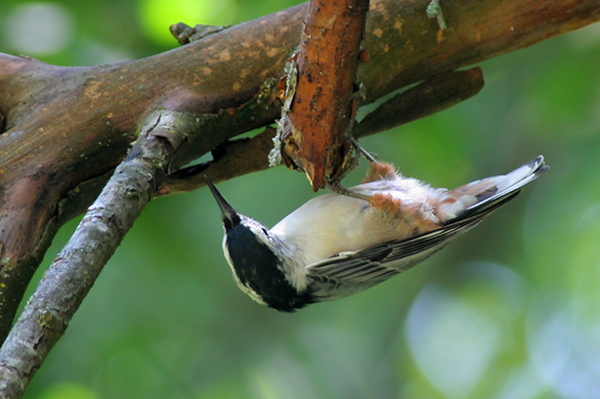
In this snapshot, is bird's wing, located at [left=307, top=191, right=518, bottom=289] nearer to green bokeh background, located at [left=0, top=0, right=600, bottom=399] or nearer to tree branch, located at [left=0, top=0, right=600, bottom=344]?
tree branch, located at [left=0, top=0, right=600, bottom=344]

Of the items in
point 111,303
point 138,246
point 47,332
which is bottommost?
point 111,303

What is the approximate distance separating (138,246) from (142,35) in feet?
3.86

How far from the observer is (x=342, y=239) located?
2.35m

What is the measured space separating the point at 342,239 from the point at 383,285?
1.88m

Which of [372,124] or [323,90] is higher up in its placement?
[323,90]

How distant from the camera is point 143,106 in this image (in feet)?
6.51

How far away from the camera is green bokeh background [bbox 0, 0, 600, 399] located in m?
3.40

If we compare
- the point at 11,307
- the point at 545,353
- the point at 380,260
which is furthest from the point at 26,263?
the point at 545,353

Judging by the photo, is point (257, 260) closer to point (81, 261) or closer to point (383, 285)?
point (81, 261)

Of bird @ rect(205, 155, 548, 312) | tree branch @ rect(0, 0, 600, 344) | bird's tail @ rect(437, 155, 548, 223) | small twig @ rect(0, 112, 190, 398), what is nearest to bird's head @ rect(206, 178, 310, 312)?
bird @ rect(205, 155, 548, 312)

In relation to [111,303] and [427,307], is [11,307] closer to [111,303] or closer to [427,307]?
[111,303]

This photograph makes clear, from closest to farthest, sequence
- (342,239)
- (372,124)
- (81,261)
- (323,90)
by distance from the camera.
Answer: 1. (81,261)
2. (323,90)
3. (342,239)
4. (372,124)

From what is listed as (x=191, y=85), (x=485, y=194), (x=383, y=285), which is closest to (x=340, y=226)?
(x=485, y=194)

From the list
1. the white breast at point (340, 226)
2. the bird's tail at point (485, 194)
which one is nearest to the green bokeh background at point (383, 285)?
the white breast at point (340, 226)
